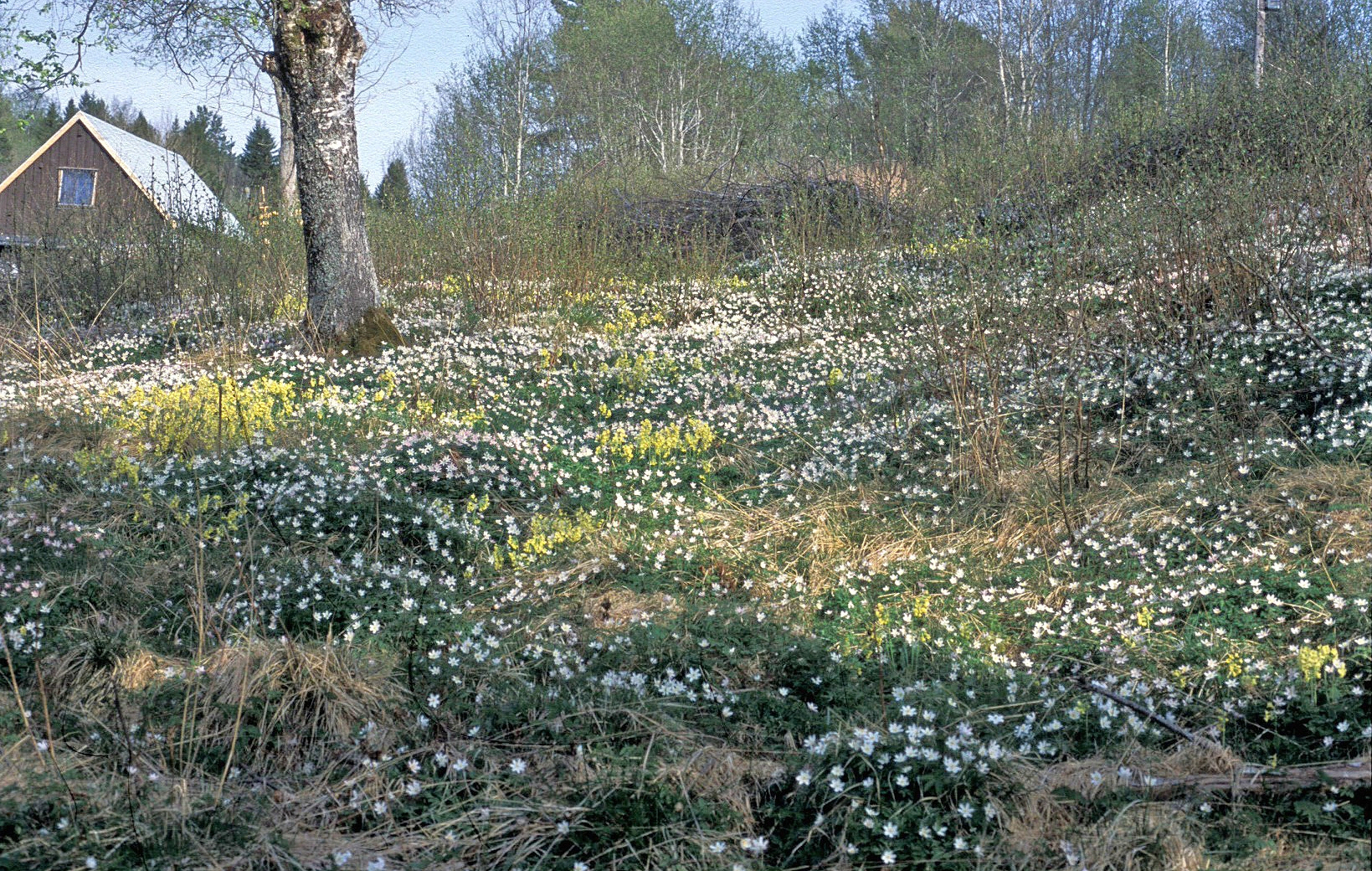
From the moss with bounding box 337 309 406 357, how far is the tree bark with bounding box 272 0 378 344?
0.05m

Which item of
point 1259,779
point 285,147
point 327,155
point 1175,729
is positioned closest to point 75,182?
→ point 285,147

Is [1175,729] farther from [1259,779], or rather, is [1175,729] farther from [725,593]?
[725,593]

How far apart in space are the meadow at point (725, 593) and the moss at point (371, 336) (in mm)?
366

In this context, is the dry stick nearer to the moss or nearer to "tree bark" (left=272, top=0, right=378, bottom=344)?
the moss

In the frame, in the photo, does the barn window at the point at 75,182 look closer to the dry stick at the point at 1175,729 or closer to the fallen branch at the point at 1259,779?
the dry stick at the point at 1175,729

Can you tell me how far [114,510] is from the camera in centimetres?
498

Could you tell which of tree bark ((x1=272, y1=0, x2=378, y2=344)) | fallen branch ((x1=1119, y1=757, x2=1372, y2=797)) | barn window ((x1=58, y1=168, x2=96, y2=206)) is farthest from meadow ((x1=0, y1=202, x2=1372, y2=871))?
barn window ((x1=58, y1=168, x2=96, y2=206))

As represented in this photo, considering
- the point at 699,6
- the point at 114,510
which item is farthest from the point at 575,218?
the point at 699,6

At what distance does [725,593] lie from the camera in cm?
439

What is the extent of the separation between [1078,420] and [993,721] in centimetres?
241

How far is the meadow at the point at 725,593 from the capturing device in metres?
2.48

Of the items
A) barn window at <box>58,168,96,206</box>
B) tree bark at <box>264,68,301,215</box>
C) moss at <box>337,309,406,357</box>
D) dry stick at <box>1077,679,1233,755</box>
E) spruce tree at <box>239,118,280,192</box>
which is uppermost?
spruce tree at <box>239,118,280,192</box>

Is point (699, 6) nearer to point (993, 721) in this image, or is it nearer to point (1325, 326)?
point (1325, 326)

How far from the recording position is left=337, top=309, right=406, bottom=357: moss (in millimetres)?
8195
